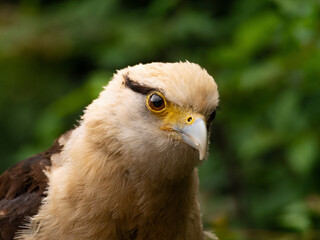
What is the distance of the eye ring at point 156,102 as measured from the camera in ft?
10.6

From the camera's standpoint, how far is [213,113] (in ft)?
11.0

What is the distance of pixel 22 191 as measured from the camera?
361cm

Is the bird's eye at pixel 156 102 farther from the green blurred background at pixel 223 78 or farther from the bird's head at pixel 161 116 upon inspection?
the green blurred background at pixel 223 78

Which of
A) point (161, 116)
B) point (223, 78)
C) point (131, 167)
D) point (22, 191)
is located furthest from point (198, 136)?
point (223, 78)

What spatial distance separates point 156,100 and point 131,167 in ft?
1.27

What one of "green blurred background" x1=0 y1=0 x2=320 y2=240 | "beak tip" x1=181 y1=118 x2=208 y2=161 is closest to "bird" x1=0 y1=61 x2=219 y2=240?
"beak tip" x1=181 y1=118 x2=208 y2=161

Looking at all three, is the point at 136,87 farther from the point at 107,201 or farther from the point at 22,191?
the point at 22,191

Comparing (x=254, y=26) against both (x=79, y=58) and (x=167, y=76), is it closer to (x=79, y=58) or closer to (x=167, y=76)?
(x=167, y=76)

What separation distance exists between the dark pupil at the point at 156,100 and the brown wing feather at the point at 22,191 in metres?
0.77

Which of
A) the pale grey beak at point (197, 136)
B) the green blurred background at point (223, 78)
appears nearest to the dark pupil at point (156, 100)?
the pale grey beak at point (197, 136)

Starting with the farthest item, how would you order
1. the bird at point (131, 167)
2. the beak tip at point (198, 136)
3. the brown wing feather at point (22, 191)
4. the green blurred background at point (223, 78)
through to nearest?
the green blurred background at point (223, 78), the brown wing feather at point (22, 191), the bird at point (131, 167), the beak tip at point (198, 136)

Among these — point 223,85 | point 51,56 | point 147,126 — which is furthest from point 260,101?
point 51,56

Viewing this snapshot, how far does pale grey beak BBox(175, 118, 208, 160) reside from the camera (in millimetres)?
3107

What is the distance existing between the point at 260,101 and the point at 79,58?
2.56m
